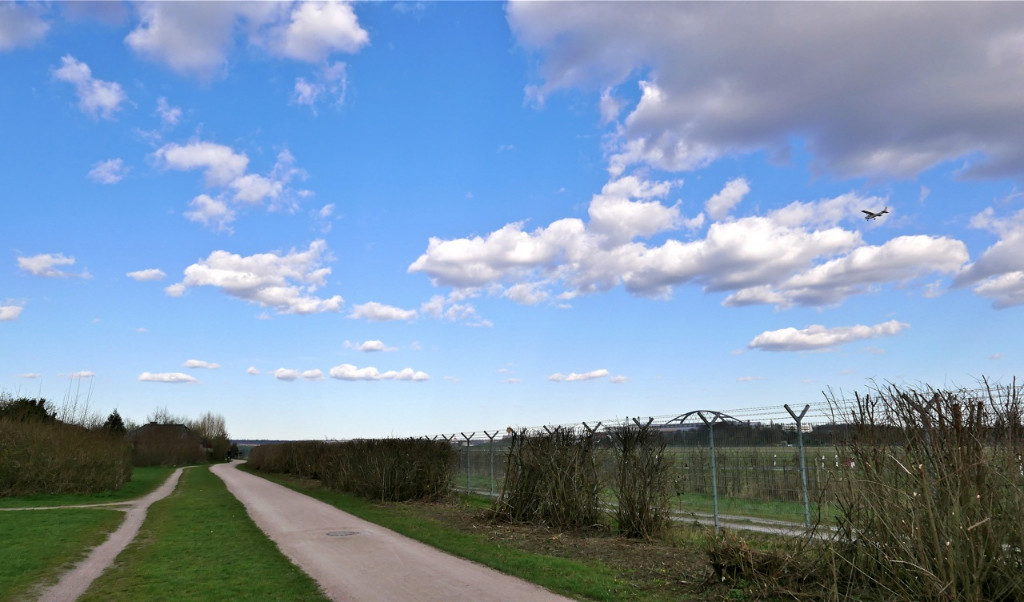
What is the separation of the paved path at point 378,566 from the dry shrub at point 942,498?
3679 millimetres

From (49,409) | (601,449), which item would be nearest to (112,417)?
(49,409)

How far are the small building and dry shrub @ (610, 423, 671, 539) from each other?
6136 centimetres

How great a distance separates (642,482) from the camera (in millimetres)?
12844

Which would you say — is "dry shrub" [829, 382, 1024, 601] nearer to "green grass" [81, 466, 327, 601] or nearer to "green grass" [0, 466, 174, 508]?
"green grass" [81, 466, 327, 601]

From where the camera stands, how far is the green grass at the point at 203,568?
28.8 feet

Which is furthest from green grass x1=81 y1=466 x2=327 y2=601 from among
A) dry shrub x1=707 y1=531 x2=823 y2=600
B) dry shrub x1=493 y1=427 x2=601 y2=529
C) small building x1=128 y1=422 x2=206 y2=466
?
small building x1=128 y1=422 x2=206 y2=466

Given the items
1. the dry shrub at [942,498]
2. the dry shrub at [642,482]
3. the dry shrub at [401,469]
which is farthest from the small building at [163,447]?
the dry shrub at [942,498]

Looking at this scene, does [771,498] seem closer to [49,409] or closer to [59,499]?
[59,499]

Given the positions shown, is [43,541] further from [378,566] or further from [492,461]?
[492,461]

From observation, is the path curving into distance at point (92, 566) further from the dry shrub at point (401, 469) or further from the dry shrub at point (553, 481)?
the dry shrub at point (553, 481)

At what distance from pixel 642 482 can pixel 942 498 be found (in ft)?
23.6

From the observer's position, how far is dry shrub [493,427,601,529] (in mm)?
14172

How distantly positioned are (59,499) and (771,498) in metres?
25.5

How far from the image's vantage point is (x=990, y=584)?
583cm
